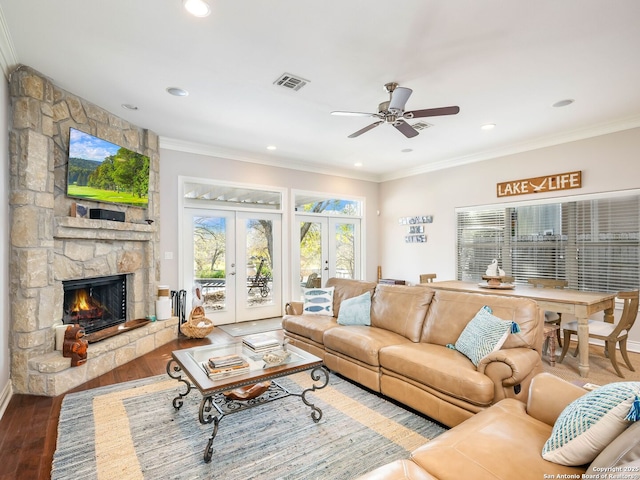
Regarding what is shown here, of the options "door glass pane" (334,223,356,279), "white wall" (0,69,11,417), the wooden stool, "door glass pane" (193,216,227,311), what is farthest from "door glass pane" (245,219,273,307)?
the wooden stool

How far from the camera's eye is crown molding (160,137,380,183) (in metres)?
5.09

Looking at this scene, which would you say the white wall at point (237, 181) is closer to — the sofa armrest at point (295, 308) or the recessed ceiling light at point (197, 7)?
the sofa armrest at point (295, 308)

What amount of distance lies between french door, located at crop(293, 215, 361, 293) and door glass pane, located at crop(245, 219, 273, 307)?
580 millimetres

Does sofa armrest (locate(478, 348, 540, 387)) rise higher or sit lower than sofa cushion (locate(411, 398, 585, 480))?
→ higher

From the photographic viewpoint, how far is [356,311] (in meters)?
3.66

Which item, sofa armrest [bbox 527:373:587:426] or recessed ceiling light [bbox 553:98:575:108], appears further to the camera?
recessed ceiling light [bbox 553:98:575:108]

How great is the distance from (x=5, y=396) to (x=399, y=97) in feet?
13.7

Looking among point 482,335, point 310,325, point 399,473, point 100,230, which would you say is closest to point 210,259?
point 100,230

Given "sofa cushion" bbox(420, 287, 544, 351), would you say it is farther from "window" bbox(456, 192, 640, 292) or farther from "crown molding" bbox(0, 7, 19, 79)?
"crown molding" bbox(0, 7, 19, 79)

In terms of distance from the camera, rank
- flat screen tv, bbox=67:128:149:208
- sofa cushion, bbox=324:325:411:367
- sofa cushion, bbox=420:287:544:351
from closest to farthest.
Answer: sofa cushion, bbox=420:287:544:351 → sofa cushion, bbox=324:325:411:367 → flat screen tv, bbox=67:128:149:208

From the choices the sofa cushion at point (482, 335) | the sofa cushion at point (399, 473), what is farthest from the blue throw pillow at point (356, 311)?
the sofa cushion at point (399, 473)

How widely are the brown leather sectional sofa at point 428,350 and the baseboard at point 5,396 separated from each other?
8.50 ft

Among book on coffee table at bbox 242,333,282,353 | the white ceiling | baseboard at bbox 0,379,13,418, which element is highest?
the white ceiling

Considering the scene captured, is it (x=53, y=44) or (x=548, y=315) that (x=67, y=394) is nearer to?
Answer: (x=53, y=44)
